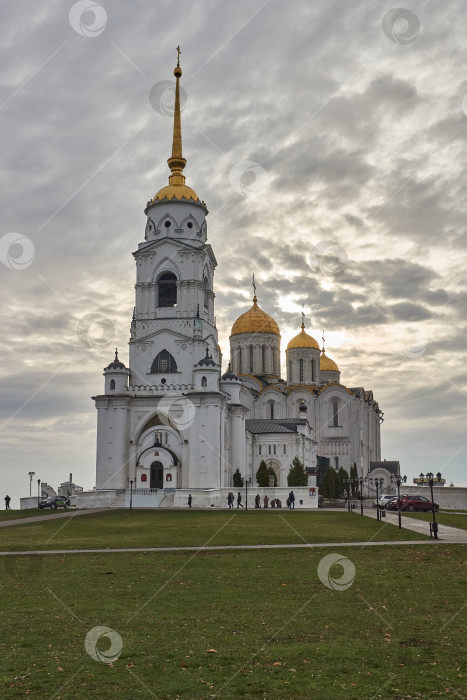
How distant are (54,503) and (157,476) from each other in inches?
349

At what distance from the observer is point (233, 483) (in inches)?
2414

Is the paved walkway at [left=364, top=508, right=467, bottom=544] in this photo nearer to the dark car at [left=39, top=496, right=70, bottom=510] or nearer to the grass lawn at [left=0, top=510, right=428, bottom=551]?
the grass lawn at [left=0, top=510, right=428, bottom=551]

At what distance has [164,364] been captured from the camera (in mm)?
62000

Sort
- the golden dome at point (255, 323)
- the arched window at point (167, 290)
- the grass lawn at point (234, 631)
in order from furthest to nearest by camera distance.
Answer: the golden dome at point (255, 323) < the arched window at point (167, 290) < the grass lawn at point (234, 631)

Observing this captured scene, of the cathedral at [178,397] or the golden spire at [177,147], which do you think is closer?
the cathedral at [178,397]

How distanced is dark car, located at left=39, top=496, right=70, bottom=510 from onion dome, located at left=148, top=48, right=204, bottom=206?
28300 millimetres

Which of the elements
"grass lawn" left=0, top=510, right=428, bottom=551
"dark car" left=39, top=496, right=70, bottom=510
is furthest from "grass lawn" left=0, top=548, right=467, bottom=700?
"dark car" left=39, top=496, right=70, bottom=510

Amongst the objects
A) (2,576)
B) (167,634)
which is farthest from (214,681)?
(2,576)

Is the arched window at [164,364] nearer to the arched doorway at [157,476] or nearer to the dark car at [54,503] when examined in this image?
the arched doorway at [157,476]

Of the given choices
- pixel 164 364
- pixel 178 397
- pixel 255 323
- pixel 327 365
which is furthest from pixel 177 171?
pixel 327 365

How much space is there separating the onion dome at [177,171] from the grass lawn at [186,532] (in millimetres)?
35848

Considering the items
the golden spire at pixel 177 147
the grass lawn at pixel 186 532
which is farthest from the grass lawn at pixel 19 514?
the golden spire at pixel 177 147

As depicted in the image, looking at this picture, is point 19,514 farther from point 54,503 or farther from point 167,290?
point 167,290

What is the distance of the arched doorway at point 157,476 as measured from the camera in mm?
58094
